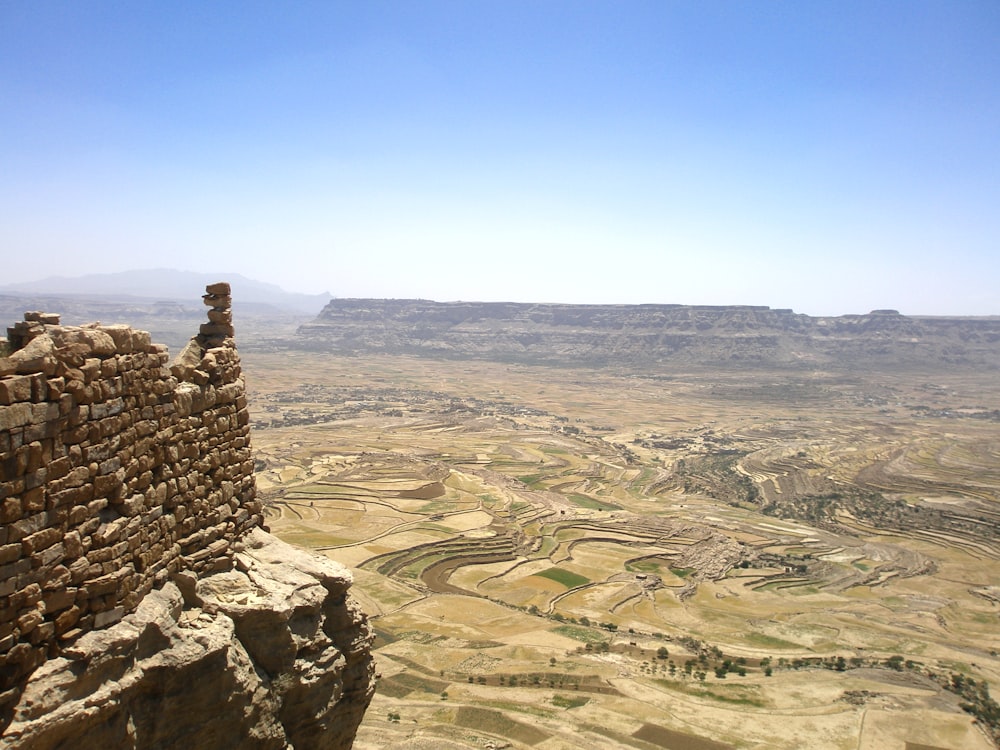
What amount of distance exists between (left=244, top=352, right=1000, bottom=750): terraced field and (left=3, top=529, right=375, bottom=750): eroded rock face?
12.6 m

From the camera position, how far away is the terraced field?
2730 centimetres

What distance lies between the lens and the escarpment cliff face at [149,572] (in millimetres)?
5762

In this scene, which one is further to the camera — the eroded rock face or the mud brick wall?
the eroded rock face

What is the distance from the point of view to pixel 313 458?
7925cm

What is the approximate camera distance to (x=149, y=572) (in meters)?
7.39

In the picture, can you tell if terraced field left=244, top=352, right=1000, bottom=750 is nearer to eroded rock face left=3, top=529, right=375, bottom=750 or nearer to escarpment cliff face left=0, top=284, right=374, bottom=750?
eroded rock face left=3, top=529, right=375, bottom=750

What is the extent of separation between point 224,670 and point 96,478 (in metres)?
2.62

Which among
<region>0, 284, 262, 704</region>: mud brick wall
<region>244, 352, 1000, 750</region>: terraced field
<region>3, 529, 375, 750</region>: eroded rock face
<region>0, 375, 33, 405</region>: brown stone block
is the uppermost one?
<region>0, 375, 33, 405</region>: brown stone block

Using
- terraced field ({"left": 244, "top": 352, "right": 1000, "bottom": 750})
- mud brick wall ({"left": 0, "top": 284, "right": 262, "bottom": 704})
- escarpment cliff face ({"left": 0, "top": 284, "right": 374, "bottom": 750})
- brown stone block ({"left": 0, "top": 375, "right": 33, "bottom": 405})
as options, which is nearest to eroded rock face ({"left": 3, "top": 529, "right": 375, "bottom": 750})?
escarpment cliff face ({"left": 0, "top": 284, "right": 374, "bottom": 750})

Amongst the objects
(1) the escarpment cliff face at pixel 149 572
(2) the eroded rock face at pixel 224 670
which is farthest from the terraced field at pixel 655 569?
(1) the escarpment cliff face at pixel 149 572

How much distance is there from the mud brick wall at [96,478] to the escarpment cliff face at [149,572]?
0.02 metres

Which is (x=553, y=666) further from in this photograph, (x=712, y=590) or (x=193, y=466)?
(x=193, y=466)

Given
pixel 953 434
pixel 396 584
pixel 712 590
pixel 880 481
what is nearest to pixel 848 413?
pixel 953 434

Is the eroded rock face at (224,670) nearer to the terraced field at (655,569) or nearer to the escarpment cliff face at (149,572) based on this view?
the escarpment cliff face at (149,572)
